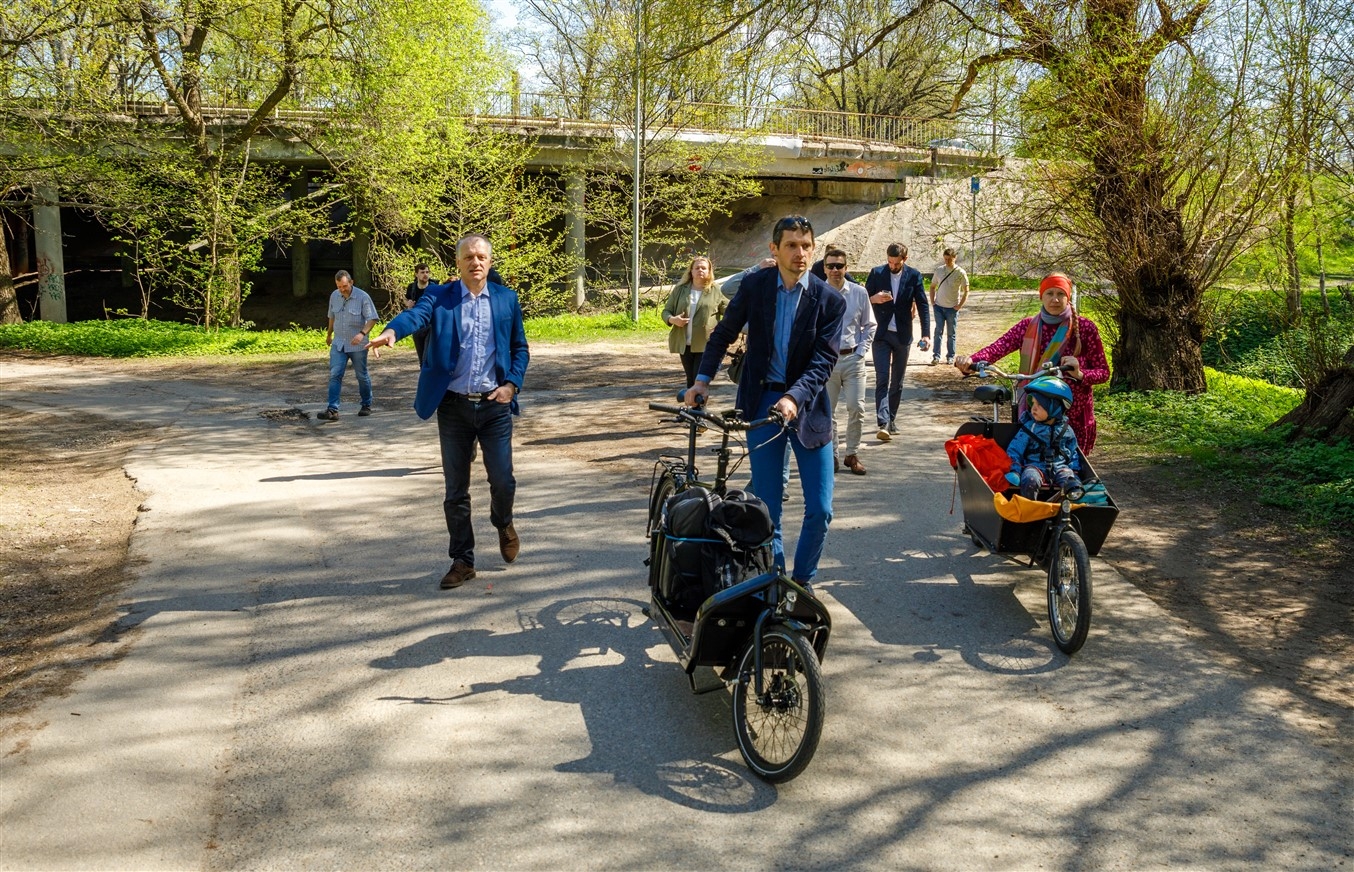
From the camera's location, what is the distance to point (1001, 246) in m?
14.2

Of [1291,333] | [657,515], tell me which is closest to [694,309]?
[657,515]

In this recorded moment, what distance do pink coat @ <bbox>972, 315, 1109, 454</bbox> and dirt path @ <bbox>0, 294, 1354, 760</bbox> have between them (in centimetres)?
95

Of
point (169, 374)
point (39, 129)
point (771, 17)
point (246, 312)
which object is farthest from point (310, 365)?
point (246, 312)

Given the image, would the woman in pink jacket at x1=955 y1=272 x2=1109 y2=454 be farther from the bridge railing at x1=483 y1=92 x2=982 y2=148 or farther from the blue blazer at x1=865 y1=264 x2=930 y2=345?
the bridge railing at x1=483 y1=92 x2=982 y2=148

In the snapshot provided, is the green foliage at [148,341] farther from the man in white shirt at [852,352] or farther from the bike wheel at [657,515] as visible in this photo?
the bike wheel at [657,515]

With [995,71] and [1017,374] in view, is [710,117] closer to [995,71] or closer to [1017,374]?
[995,71]

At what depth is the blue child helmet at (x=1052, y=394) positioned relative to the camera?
21.2 ft

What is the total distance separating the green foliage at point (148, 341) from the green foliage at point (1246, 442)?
51.6 feet

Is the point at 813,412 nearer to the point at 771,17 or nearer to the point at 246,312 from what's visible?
the point at 771,17

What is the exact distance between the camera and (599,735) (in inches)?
186

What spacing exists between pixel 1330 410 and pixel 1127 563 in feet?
13.4

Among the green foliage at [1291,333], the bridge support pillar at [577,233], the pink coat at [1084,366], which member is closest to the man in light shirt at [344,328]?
the pink coat at [1084,366]

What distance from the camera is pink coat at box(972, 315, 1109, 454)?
279 inches

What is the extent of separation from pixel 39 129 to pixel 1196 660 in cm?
2202
